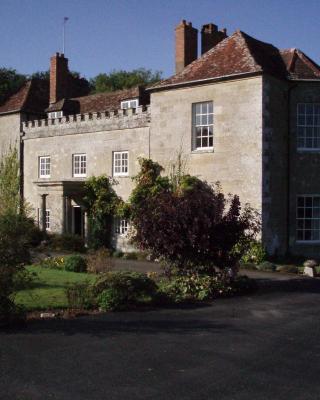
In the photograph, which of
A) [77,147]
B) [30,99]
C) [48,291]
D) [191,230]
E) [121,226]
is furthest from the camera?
[30,99]

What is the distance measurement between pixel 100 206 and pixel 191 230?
1301 centimetres

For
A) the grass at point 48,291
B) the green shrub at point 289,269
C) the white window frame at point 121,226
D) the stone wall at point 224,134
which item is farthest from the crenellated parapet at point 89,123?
the grass at point 48,291

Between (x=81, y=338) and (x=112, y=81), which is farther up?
(x=112, y=81)

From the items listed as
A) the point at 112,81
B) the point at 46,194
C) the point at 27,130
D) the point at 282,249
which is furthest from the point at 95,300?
the point at 112,81

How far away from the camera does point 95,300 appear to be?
43.0 feet

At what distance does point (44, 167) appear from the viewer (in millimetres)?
32188

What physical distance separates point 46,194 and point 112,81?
35.6 metres

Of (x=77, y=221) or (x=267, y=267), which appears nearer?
(x=267, y=267)

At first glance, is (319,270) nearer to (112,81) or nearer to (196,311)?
(196,311)

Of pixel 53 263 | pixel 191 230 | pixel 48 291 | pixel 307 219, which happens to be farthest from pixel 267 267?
pixel 48 291

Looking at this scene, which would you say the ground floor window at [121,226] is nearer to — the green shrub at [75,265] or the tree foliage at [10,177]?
the tree foliage at [10,177]

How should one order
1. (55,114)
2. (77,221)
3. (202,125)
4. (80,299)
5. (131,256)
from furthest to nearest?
(55,114)
(77,221)
(131,256)
(202,125)
(80,299)

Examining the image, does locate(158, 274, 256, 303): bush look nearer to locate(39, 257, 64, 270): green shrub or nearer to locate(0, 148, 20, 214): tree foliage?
locate(39, 257, 64, 270): green shrub

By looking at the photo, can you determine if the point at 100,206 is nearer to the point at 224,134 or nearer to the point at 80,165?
the point at 80,165
